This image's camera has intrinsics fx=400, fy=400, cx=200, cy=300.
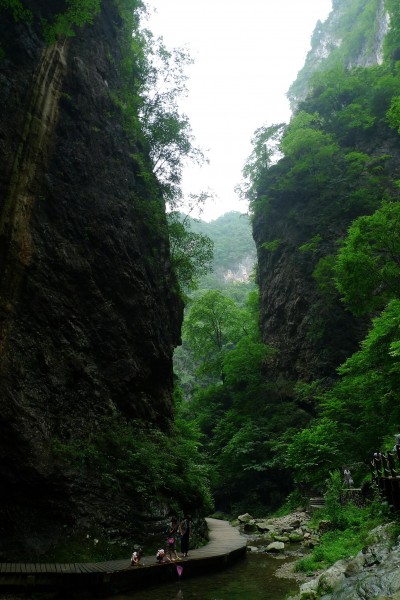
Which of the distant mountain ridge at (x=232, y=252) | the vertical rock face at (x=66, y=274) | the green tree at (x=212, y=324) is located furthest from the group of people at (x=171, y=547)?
the distant mountain ridge at (x=232, y=252)

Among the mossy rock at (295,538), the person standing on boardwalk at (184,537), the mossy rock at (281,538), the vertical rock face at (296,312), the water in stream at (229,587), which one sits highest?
the vertical rock face at (296,312)

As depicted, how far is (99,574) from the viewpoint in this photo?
908cm

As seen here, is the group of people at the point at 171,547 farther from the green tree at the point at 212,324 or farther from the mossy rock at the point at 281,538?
the green tree at the point at 212,324

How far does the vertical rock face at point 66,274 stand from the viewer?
35.7 feet

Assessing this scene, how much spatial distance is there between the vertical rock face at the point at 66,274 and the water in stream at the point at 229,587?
2976 millimetres

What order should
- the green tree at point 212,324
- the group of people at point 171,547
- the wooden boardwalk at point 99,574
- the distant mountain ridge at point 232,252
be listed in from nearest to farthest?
the wooden boardwalk at point 99,574 < the group of people at point 171,547 < the green tree at point 212,324 < the distant mountain ridge at point 232,252

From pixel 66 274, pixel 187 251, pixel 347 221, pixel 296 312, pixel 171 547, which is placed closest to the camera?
pixel 171 547

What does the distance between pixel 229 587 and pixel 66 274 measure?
35.5 feet

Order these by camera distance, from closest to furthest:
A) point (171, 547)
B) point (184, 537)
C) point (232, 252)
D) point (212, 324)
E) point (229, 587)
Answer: point (229, 587)
point (171, 547)
point (184, 537)
point (212, 324)
point (232, 252)

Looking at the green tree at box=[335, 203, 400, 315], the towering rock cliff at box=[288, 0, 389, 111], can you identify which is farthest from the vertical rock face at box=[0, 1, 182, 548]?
the towering rock cliff at box=[288, 0, 389, 111]

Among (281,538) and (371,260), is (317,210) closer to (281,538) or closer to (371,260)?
(371,260)

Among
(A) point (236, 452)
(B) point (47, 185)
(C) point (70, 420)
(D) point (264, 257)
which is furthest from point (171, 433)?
(D) point (264, 257)

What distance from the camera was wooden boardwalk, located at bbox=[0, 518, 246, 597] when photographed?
8.30 metres

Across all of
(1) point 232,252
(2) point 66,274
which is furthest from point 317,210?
(1) point 232,252
